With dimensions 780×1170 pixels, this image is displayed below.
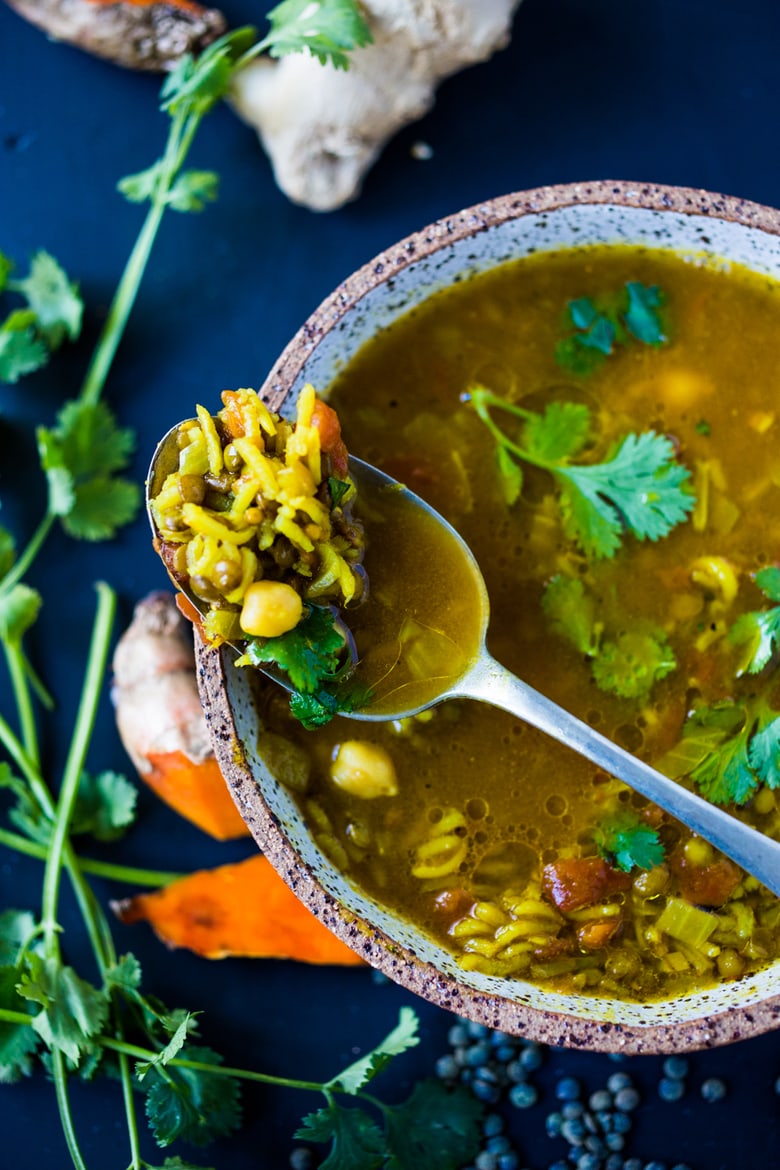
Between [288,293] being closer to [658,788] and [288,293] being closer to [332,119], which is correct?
[332,119]

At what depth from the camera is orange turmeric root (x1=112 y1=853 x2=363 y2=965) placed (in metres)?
2.85

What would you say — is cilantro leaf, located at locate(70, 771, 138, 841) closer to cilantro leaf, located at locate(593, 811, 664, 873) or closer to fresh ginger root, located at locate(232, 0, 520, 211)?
cilantro leaf, located at locate(593, 811, 664, 873)

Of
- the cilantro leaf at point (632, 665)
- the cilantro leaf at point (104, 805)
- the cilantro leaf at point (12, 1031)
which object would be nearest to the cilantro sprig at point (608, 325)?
the cilantro leaf at point (632, 665)

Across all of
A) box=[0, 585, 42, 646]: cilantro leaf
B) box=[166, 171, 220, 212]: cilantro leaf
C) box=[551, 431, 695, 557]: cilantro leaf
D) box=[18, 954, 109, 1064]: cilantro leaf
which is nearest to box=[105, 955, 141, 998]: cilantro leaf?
box=[18, 954, 109, 1064]: cilantro leaf

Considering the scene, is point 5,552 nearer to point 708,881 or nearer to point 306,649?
point 306,649

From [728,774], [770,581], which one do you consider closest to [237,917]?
[728,774]

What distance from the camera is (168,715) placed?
2.83m

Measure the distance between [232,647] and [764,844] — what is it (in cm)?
110

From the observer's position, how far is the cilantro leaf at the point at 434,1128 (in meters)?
2.74

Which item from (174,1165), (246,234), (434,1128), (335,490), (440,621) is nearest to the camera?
(335,490)

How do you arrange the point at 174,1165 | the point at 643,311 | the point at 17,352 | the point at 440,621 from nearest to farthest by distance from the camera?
the point at 440,621
the point at 643,311
the point at 174,1165
the point at 17,352

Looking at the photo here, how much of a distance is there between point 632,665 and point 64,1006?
59.7 inches

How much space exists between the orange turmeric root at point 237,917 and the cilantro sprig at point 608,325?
1.40 metres

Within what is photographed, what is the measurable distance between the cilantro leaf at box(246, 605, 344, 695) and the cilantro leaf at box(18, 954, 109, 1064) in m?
1.04
